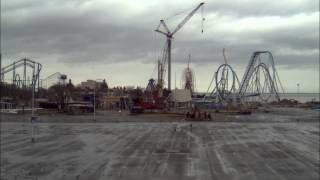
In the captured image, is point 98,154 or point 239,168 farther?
point 98,154

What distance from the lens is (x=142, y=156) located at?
2967 centimetres

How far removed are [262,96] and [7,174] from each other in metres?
144

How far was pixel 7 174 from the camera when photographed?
22938 mm

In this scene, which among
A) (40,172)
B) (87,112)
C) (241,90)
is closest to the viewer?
(40,172)

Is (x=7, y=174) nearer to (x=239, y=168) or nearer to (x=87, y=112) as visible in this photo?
(x=239, y=168)

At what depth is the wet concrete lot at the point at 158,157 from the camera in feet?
76.3

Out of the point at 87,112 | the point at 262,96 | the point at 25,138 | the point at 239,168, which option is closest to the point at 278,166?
the point at 239,168

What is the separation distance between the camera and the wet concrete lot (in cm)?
2327

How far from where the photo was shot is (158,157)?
29188 mm

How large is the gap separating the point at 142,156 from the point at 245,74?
396 ft

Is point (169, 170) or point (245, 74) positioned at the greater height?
point (245, 74)

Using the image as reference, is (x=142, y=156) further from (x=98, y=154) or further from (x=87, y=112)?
(x=87, y=112)

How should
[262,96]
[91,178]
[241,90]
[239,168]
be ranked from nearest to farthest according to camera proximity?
1. [91,178]
2. [239,168]
3. [241,90]
4. [262,96]

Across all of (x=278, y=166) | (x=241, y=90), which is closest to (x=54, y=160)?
(x=278, y=166)
